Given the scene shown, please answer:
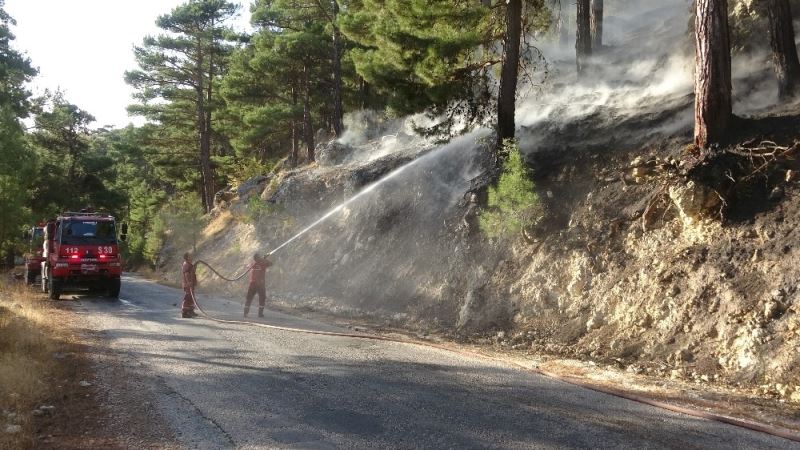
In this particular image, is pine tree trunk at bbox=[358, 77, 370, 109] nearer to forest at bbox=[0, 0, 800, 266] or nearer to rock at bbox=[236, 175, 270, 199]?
forest at bbox=[0, 0, 800, 266]

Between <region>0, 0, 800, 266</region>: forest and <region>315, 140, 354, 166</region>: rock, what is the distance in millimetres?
855

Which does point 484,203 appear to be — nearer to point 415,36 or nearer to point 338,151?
point 415,36

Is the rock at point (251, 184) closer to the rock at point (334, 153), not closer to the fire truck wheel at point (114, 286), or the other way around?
the rock at point (334, 153)

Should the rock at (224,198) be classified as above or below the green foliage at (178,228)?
above

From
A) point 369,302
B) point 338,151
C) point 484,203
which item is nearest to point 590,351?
point 484,203

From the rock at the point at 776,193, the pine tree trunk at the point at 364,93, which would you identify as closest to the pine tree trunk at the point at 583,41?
the pine tree trunk at the point at 364,93

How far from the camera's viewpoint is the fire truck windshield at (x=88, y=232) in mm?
17906

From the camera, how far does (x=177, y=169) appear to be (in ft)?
138

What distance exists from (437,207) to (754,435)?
37.8 feet

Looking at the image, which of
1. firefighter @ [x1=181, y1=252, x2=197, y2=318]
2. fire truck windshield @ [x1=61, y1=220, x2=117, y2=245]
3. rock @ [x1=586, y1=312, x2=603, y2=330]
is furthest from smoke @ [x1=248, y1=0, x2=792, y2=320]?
fire truck windshield @ [x1=61, y1=220, x2=117, y2=245]

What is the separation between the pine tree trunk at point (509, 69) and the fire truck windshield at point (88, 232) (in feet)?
43.2

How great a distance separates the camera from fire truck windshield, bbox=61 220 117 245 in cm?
1791

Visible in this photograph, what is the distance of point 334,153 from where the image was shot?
26.4 metres

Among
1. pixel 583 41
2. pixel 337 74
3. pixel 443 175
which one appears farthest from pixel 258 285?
pixel 583 41
